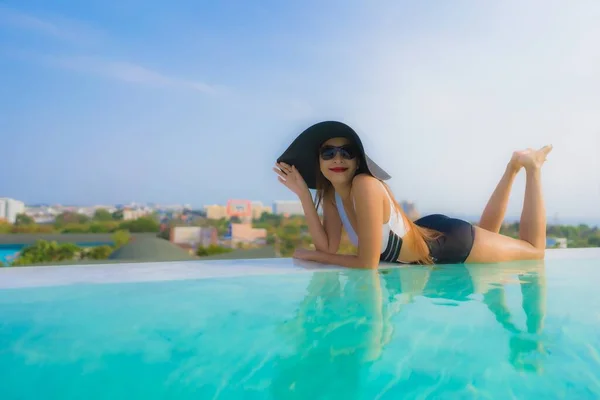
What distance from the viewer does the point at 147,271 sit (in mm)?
3684

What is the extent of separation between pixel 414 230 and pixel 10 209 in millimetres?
40007

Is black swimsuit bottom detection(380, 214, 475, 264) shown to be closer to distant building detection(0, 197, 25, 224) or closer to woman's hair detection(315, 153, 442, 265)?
woman's hair detection(315, 153, 442, 265)

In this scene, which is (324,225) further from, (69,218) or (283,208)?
(69,218)

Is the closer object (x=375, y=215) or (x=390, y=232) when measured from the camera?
(x=375, y=215)

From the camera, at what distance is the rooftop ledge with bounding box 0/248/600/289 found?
3.21 meters

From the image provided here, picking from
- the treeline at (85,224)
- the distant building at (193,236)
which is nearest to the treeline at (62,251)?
the treeline at (85,224)

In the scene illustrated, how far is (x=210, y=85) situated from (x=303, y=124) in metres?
25.7

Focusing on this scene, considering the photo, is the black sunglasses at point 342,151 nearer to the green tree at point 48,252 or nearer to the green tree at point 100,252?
the green tree at point 100,252

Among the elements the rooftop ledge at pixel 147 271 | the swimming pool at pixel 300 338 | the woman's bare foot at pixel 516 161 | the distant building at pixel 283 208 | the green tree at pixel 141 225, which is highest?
the woman's bare foot at pixel 516 161

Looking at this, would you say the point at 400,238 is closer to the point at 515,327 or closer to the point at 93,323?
the point at 515,327

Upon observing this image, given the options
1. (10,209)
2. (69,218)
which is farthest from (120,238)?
(10,209)

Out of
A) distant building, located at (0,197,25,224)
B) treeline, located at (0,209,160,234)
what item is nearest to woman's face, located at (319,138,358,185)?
treeline, located at (0,209,160,234)

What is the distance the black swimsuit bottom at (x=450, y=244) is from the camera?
3926 mm

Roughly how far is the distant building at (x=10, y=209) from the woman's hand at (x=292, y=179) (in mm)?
37436
